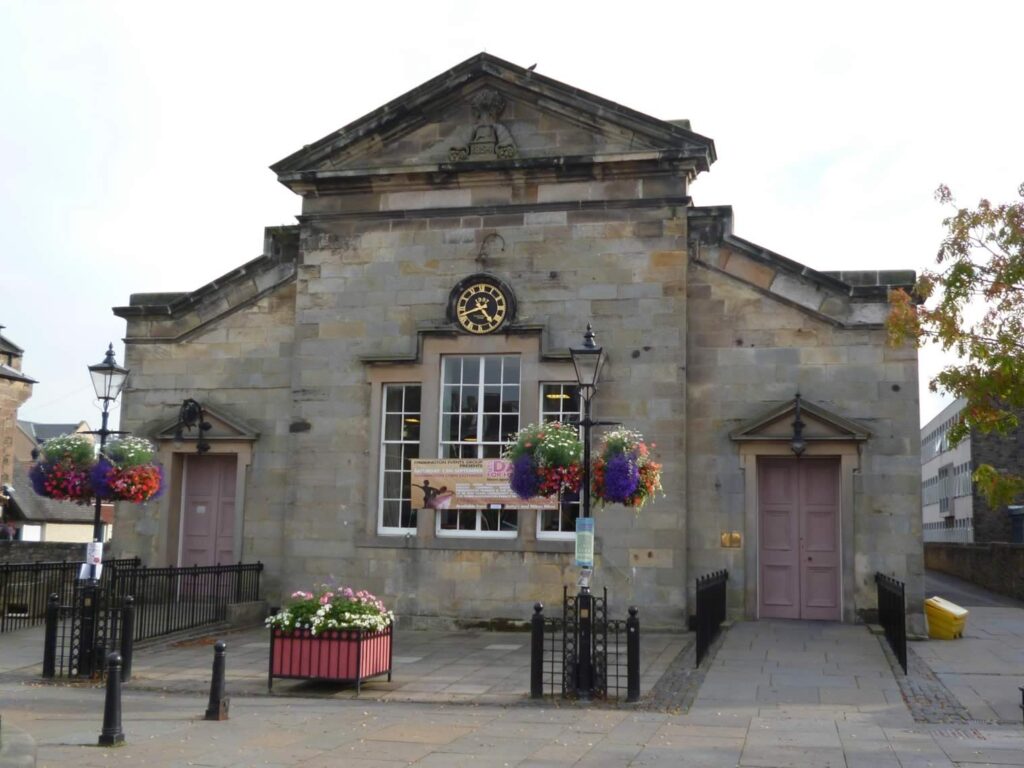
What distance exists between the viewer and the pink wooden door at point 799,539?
56.7 ft

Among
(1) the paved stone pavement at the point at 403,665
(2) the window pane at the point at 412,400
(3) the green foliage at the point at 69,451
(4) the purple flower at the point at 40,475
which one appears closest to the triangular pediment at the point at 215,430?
(2) the window pane at the point at 412,400

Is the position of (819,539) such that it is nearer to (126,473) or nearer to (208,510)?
(126,473)

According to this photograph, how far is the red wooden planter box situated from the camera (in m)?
12.0

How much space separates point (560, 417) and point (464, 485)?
1895 millimetres

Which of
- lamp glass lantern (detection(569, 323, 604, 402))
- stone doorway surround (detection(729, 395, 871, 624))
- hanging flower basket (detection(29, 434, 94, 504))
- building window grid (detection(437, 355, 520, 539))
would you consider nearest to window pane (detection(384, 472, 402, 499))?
building window grid (detection(437, 355, 520, 539))

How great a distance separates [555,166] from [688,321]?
335 centimetres

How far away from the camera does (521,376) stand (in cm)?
1789

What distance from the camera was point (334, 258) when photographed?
19.2m

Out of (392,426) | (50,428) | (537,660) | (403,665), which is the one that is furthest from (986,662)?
(50,428)

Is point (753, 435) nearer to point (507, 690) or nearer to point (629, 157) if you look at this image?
point (629, 157)

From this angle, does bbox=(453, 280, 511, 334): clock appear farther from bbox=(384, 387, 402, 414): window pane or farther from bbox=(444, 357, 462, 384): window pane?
bbox=(384, 387, 402, 414): window pane

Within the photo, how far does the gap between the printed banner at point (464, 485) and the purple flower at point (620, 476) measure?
193 inches

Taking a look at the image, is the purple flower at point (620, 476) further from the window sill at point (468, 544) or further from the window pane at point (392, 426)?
the window pane at point (392, 426)

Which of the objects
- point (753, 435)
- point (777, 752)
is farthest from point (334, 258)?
point (777, 752)
